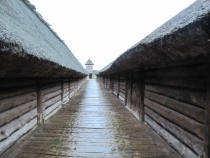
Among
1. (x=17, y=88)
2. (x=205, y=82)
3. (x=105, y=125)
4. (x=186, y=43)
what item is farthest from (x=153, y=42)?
(x=105, y=125)

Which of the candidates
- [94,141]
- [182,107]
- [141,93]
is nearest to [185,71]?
[182,107]

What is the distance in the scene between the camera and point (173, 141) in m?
2.77

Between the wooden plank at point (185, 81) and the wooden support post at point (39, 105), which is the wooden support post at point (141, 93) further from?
the wooden support post at point (39, 105)

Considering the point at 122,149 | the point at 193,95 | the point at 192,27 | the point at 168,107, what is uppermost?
the point at 192,27

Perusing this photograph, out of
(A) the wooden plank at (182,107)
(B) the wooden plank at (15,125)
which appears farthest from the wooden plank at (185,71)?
(B) the wooden plank at (15,125)

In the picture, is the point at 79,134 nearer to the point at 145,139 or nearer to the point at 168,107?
the point at 145,139

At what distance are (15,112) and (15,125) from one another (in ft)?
0.68

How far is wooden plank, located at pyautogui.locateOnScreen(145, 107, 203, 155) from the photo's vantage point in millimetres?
2091

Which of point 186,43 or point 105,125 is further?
point 105,125

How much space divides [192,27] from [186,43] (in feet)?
0.78

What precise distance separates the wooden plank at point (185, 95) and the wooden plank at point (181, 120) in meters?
0.23

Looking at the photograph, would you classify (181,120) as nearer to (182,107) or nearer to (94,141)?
(182,107)

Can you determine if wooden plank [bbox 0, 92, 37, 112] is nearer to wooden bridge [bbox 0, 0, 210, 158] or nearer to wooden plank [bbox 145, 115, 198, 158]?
wooden bridge [bbox 0, 0, 210, 158]

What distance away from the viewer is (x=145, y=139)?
3.33m
